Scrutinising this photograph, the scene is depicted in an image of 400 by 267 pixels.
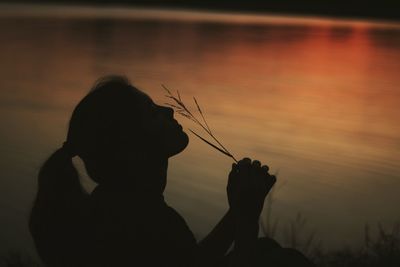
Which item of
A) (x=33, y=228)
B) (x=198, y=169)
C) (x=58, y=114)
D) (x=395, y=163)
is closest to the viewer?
(x=33, y=228)

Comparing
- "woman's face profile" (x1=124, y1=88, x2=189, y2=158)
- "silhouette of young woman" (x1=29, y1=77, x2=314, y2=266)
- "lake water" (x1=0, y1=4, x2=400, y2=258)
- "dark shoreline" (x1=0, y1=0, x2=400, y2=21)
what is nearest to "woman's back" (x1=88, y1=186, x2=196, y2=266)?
"silhouette of young woman" (x1=29, y1=77, x2=314, y2=266)

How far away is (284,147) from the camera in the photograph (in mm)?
6824

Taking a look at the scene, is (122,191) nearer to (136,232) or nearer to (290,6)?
(136,232)

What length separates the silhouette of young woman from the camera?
196 centimetres

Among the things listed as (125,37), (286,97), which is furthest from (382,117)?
(125,37)

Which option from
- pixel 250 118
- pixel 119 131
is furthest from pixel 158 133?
pixel 250 118

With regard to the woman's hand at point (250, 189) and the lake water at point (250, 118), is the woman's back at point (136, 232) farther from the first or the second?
the lake water at point (250, 118)

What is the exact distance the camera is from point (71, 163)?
198 centimetres

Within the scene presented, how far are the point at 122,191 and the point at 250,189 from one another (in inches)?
14.7

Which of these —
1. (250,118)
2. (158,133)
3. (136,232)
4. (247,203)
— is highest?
(158,133)

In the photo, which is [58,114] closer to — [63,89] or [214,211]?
[63,89]

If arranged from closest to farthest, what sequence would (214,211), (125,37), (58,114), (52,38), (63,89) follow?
(214,211)
(58,114)
(63,89)
(52,38)
(125,37)

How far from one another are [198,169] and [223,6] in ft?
149

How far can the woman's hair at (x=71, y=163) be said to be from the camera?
196cm
